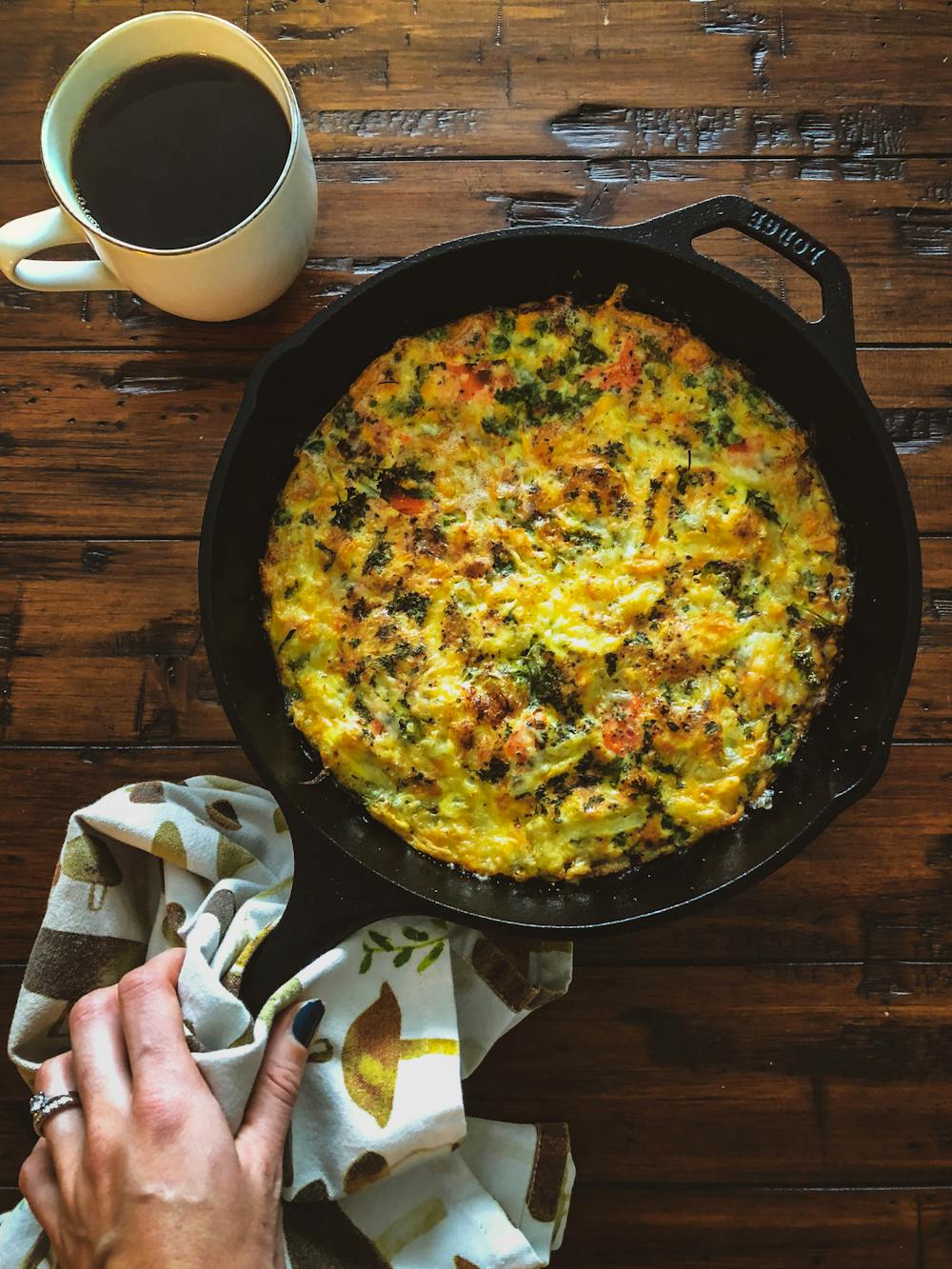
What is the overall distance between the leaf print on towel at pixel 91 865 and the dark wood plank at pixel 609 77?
1.56 m

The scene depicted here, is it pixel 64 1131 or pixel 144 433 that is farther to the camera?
pixel 144 433

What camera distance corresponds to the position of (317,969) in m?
2.18

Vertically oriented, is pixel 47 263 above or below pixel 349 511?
above

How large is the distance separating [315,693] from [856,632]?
42.7 inches

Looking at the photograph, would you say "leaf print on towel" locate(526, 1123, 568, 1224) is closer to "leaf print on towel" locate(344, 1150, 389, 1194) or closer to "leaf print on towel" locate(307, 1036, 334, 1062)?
"leaf print on towel" locate(344, 1150, 389, 1194)

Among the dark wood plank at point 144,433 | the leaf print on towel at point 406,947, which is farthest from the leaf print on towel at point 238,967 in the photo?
the dark wood plank at point 144,433

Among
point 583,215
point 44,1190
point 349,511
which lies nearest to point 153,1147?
point 44,1190

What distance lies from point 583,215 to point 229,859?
159 centimetres

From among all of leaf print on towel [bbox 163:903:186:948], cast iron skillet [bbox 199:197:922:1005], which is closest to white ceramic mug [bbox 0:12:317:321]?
cast iron skillet [bbox 199:197:922:1005]

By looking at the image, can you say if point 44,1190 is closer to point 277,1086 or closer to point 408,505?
point 277,1086

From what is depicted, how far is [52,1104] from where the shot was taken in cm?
199

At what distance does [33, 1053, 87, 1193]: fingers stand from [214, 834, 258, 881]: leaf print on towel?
46cm

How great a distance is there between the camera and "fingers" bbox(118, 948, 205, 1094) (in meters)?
1.96

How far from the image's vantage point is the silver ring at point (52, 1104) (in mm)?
1992
